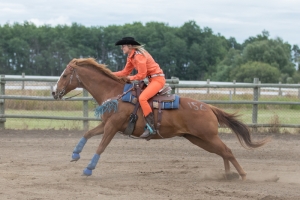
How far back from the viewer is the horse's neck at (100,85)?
338 inches

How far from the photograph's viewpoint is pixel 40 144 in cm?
1185

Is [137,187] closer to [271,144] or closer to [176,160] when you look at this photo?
[176,160]

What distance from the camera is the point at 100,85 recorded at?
8602 millimetres

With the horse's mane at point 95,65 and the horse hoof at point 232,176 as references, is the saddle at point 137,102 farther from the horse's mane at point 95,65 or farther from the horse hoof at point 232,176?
the horse hoof at point 232,176

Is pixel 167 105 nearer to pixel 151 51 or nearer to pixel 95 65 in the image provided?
pixel 95 65

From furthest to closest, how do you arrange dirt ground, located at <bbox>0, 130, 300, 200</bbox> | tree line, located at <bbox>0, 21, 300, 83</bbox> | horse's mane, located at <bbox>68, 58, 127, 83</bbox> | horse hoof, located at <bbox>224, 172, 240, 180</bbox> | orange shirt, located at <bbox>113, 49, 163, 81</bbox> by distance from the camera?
1. tree line, located at <bbox>0, 21, 300, 83</bbox>
2. horse's mane, located at <bbox>68, 58, 127, 83</bbox>
3. horse hoof, located at <bbox>224, 172, 240, 180</bbox>
4. orange shirt, located at <bbox>113, 49, 163, 81</bbox>
5. dirt ground, located at <bbox>0, 130, 300, 200</bbox>

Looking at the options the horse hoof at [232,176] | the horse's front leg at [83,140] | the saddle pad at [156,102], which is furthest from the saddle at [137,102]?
the horse hoof at [232,176]

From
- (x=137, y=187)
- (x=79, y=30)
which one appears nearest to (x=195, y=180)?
(x=137, y=187)

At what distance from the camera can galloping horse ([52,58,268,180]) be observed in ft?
27.0

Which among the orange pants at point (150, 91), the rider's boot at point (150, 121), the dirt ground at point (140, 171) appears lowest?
the dirt ground at point (140, 171)

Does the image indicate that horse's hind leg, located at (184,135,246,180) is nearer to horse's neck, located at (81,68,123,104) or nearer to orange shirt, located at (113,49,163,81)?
orange shirt, located at (113,49,163,81)

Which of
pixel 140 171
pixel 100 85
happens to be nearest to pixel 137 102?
pixel 100 85

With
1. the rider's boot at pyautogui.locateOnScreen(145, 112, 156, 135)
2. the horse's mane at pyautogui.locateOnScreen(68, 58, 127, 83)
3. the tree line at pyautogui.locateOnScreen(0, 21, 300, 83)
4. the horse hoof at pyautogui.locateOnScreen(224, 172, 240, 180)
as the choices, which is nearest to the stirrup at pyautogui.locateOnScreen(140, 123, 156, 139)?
the rider's boot at pyautogui.locateOnScreen(145, 112, 156, 135)

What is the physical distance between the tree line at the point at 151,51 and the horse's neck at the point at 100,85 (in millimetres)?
38740
